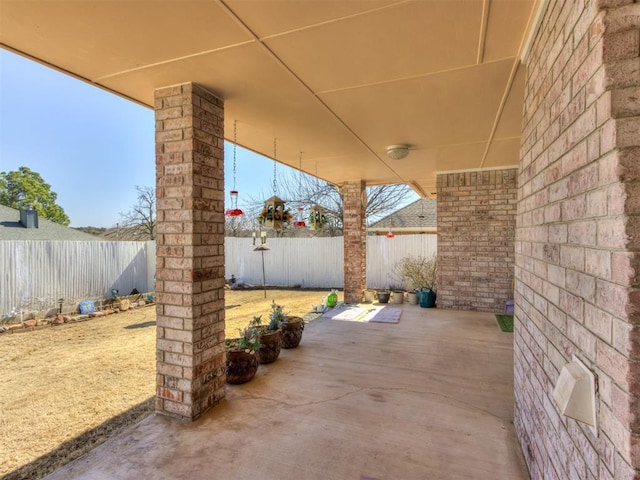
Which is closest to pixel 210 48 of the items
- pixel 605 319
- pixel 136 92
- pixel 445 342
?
pixel 136 92

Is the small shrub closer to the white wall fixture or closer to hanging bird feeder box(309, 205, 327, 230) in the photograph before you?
hanging bird feeder box(309, 205, 327, 230)

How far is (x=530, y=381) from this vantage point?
5.86 feet

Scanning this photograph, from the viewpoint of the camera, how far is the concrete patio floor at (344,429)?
191cm

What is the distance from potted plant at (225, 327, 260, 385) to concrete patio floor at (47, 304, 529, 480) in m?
0.09

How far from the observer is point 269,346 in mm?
3510

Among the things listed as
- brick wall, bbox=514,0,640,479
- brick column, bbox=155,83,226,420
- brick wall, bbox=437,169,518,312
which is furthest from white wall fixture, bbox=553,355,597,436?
brick wall, bbox=437,169,518,312

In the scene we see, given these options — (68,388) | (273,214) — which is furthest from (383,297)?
(68,388)

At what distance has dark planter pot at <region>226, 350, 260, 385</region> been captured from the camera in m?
2.96

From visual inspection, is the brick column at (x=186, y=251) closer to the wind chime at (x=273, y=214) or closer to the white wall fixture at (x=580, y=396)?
the wind chime at (x=273, y=214)

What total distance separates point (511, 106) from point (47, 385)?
19.4 feet

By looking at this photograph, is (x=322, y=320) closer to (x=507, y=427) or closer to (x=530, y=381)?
(x=507, y=427)

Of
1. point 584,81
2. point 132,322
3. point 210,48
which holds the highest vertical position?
point 210,48

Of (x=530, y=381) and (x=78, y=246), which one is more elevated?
(x=78, y=246)

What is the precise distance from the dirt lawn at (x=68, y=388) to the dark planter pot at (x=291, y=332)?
1.56 metres
